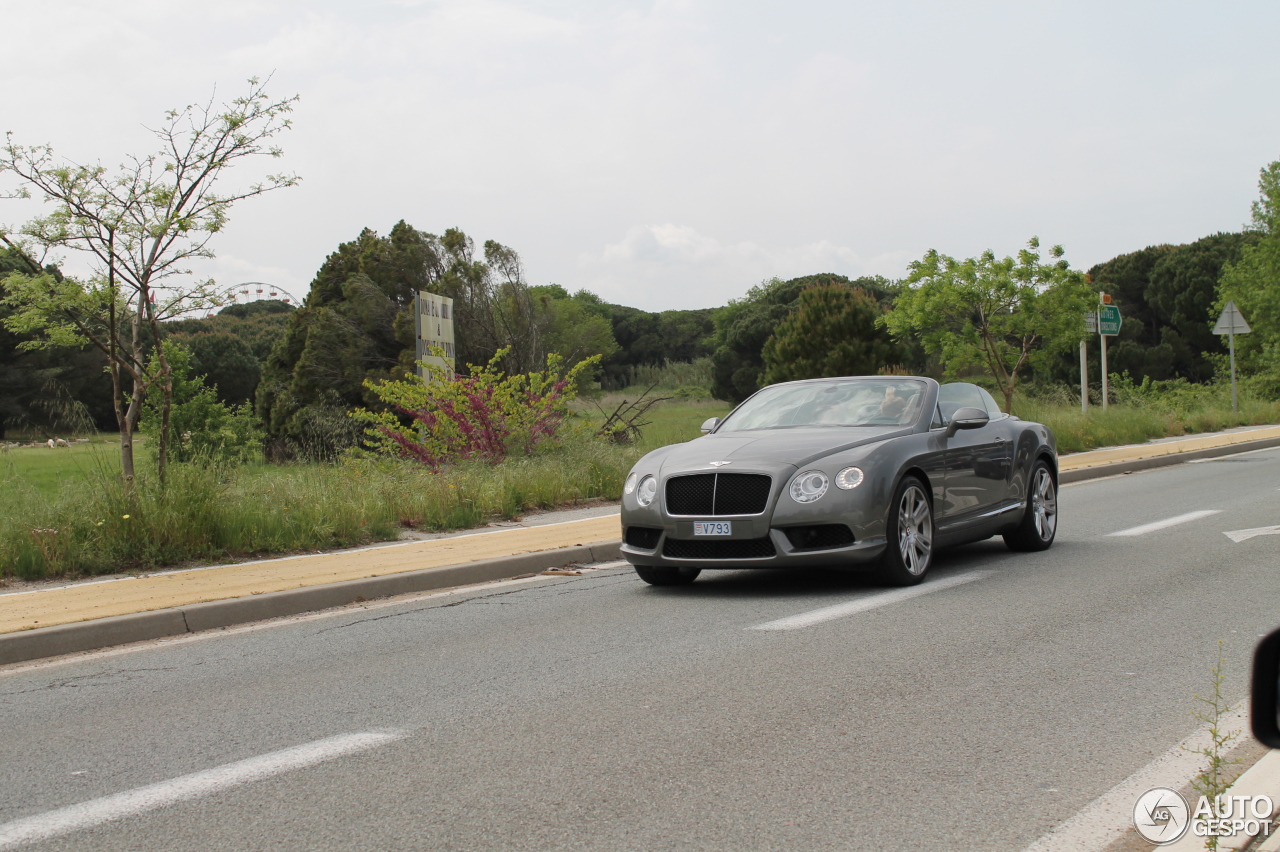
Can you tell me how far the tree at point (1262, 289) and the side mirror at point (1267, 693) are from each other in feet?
148

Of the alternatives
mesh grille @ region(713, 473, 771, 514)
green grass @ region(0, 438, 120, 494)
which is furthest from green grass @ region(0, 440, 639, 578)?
mesh grille @ region(713, 473, 771, 514)

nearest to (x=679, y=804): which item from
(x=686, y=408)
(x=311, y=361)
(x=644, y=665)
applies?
(x=644, y=665)

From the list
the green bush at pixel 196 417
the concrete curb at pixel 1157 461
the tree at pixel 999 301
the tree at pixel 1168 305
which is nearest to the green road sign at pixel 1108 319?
the tree at pixel 999 301

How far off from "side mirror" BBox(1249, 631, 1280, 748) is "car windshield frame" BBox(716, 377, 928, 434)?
6713 mm

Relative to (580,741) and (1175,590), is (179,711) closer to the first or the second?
(580,741)

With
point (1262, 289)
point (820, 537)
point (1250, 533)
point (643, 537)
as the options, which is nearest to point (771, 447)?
point (820, 537)

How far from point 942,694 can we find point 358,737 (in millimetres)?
2522

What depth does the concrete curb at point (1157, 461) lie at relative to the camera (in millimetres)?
18377

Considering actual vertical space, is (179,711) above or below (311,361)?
below

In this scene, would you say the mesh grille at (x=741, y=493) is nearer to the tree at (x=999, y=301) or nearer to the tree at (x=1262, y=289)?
the tree at (x=999, y=301)

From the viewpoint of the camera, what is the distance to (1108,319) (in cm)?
2562

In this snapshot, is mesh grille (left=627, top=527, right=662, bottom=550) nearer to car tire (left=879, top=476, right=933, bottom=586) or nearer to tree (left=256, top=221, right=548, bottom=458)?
car tire (left=879, top=476, right=933, bottom=586)

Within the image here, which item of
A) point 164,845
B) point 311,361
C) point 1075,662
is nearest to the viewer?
point 164,845

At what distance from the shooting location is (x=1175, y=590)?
7.87 m
